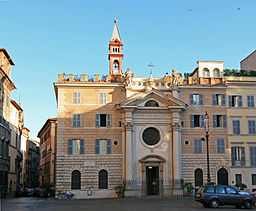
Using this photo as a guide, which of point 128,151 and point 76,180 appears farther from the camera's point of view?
point 76,180

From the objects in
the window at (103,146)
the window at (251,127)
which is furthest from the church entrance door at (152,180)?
the window at (251,127)

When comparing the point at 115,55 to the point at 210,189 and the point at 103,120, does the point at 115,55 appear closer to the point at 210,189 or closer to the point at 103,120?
the point at 103,120

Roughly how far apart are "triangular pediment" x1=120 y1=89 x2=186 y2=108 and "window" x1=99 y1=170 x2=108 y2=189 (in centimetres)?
782

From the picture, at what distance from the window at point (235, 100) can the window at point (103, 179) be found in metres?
15.9

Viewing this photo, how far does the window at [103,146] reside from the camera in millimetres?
38250

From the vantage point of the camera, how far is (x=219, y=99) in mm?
40688

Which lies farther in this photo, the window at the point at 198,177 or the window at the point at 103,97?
the window at the point at 103,97

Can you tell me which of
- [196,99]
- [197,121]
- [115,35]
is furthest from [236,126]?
[115,35]

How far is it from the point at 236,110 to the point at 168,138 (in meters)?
8.56

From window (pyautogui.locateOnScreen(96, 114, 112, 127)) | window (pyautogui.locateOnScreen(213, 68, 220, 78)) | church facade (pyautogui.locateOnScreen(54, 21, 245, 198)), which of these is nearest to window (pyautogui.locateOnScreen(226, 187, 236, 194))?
church facade (pyautogui.locateOnScreen(54, 21, 245, 198))

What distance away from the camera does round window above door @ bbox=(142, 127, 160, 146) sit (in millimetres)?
38656

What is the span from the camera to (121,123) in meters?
38.8

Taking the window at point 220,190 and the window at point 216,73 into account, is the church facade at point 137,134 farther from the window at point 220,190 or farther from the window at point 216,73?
the window at point 220,190

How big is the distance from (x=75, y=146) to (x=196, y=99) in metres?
14.3
